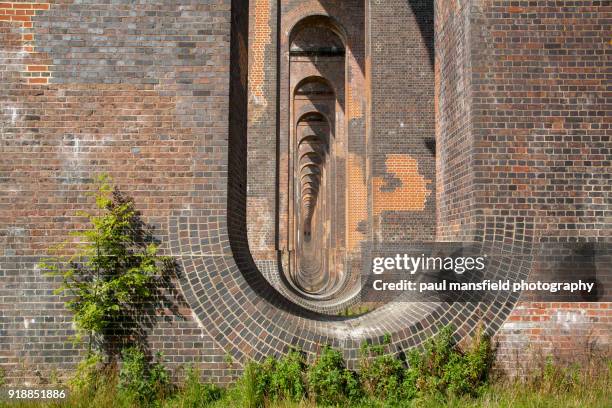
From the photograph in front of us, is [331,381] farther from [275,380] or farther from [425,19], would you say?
[425,19]

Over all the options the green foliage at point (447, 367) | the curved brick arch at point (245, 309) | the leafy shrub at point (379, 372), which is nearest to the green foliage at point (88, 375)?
the curved brick arch at point (245, 309)

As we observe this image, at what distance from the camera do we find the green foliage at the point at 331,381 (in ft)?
13.1

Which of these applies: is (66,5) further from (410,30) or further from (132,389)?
(410,30)

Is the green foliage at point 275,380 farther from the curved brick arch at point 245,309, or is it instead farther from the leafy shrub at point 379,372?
the leafy shrub at point 379,372

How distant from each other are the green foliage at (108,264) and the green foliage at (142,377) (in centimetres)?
43

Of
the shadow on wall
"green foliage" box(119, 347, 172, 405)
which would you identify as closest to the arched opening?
the shadow on wall

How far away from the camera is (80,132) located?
15.1ft

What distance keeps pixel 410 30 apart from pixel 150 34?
7468 mm

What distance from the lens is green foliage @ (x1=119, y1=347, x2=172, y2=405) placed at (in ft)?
13.4

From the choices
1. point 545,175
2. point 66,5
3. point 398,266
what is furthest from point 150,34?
point 545,175

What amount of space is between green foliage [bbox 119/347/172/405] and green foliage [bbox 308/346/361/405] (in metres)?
1.45

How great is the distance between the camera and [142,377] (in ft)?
13.9
